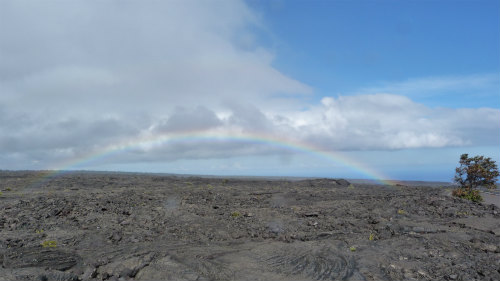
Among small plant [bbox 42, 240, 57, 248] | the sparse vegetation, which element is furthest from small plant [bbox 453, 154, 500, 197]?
small plant [bbox 42, 240, 57, 248]

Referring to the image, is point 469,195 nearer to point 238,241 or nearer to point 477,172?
point 477,172

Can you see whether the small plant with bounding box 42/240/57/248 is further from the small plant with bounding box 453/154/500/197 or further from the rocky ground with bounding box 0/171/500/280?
the small plant with bounding box 453/154/500/197

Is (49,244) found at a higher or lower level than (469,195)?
lower

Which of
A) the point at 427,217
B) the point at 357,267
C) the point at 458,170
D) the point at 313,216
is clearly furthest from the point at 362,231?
the point at 458,170

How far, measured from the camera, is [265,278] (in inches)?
493

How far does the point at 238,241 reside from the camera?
17391 millimetres

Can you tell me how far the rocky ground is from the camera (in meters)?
12.9

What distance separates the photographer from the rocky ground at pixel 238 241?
42.3 feet

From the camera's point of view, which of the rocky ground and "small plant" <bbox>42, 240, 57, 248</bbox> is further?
"small plant" <bbox>42, 240, 57, 248</bbox>

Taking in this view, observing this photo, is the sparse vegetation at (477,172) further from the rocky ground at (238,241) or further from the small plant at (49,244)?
the small plant at (49,244)

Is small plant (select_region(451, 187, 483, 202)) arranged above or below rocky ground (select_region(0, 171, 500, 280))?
above

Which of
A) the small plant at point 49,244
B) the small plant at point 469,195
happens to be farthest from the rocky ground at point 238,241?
the small plant at point 469,195

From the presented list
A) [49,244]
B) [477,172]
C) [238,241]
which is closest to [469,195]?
[477,172]

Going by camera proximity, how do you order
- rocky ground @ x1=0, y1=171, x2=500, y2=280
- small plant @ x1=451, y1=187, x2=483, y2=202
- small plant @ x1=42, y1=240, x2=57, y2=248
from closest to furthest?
rocky ground @ x1=0, y1=171, x2=500, y2=280 → small plant @ x1=42, y1=240, x2=57, y2=248 → small plant @ x1=451, y1=187, x2=483, y2=202
